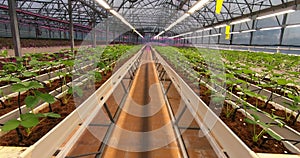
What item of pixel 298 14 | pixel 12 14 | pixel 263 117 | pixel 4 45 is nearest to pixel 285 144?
pixel 263 117

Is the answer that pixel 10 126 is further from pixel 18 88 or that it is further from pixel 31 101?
pixel 18 88

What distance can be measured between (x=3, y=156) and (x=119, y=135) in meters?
1.83

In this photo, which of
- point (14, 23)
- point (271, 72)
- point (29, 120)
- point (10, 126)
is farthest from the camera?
point (14, 23)

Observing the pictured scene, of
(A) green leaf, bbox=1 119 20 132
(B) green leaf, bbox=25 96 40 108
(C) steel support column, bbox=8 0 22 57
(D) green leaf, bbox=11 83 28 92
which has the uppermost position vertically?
(C) steel support column, bbox=8 0 22 57

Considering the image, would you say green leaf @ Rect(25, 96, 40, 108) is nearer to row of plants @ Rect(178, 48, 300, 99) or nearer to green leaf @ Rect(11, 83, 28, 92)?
green leaf @ Rect(11, 83, 28, 92)

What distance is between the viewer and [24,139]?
1.85 metres

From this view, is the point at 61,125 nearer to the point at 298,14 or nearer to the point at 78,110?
the point at 78,110

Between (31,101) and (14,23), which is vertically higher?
(14,23)

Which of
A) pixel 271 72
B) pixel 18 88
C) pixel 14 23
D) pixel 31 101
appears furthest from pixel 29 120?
pixel 14 23

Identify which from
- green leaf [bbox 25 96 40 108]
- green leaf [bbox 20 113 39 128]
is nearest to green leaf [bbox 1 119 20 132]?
green leaf [bbox 20 113 39 128]

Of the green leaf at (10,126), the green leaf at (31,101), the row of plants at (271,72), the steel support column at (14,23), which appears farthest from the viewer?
the steel support column at (14,23)

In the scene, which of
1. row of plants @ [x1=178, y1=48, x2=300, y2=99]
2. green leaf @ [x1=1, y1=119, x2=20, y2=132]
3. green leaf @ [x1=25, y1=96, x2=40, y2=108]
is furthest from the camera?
row of plants @ [x1=178, y1=48, x2=300, y2=99]

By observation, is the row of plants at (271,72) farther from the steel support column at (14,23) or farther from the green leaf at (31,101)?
the steel support column at (14,23)

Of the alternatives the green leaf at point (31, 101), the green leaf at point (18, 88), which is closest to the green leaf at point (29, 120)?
the green leaf at point (31, 101)
